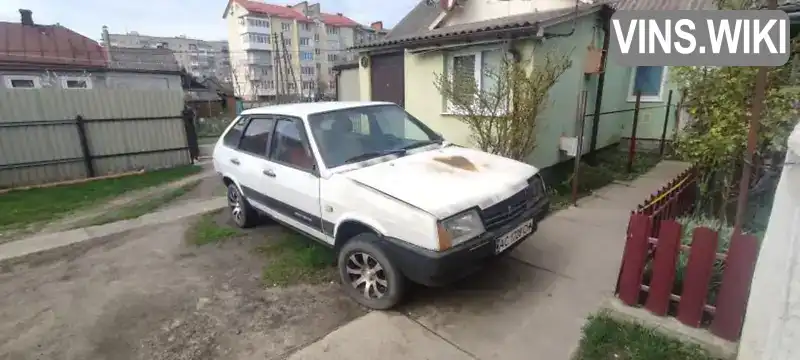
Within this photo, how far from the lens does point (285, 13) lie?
2167 inches

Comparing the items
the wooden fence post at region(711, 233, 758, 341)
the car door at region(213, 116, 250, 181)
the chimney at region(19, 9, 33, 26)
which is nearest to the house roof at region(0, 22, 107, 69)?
the chimney at region(19, 9, 33, 26)

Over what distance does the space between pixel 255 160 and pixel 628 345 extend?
390 cm

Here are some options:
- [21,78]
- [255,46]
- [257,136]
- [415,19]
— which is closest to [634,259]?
[257,136]

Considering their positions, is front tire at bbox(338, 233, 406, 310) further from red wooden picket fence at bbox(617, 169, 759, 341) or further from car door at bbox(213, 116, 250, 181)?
car door at bbox(213, 116, 250, 181)

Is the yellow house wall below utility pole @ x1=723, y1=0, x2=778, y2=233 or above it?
above

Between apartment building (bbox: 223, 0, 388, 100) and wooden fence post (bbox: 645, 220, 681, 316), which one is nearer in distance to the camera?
wooden fence post (bbox: 645, 220, 681, 316)

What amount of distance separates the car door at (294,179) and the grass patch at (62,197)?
486 cm

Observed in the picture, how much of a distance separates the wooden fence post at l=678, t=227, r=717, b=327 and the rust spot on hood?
1670mm

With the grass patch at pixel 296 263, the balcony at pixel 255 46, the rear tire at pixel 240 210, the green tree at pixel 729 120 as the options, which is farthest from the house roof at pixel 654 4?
the balcony at pixel 255 46

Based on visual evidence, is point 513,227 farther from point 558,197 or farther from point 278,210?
point 558,197

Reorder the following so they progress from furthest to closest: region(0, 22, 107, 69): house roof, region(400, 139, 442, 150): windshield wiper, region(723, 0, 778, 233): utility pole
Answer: region(0, 22, 107, 69): house roof, region(400, 139, 442, 150): windshield wiper, region(723, 0, 778, 233): utility pole

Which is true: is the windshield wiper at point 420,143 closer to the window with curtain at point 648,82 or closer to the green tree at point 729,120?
the green tree at point 729,120

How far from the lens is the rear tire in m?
4.92

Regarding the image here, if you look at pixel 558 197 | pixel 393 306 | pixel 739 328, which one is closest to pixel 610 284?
pixel 739 328
